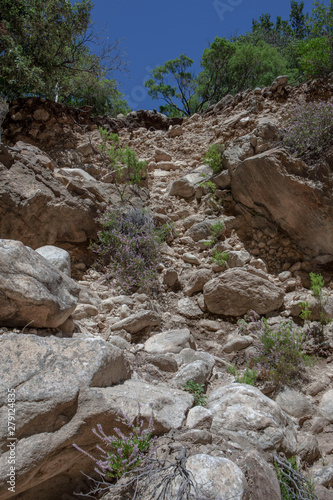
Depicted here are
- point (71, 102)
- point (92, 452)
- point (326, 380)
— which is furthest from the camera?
point (71, 102)

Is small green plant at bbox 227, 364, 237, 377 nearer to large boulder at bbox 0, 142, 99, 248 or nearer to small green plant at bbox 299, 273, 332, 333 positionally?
small green plant at bbox 299, 273, 332, 333

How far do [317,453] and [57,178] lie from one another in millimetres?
A: 4283

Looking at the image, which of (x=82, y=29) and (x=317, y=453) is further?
(x=82, y=29)

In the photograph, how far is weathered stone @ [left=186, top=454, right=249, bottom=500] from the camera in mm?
1574

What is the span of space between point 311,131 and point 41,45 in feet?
20.1

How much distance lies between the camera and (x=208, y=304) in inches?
155

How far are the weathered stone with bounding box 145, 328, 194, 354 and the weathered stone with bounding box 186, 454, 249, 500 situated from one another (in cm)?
131

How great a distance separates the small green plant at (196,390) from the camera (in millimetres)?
2459

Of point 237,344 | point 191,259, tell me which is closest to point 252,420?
point 237,344

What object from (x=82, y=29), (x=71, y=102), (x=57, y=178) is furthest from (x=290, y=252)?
(x=71, y=102)

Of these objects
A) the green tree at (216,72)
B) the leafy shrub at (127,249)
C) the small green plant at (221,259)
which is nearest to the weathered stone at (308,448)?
the leafy shrub at (127,249)

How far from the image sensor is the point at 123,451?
173 cm

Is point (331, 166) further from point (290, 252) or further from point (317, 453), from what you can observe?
point (317, 453)

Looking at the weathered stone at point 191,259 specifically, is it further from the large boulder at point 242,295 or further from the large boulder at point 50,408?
the large boulder at point 50,408
